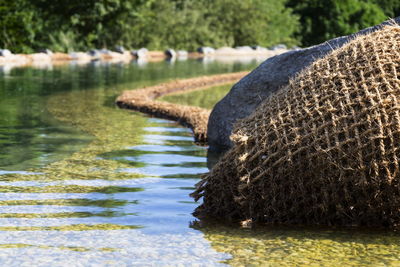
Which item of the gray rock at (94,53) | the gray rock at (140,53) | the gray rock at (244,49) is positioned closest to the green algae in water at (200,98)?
the gray rock at (94,53)

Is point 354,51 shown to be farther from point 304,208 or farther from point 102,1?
point 102,1

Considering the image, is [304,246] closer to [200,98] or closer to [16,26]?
[200,98]

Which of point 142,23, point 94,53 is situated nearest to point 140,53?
point 142,23

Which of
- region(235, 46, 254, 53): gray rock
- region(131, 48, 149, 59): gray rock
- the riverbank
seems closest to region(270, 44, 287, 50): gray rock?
the riverbank

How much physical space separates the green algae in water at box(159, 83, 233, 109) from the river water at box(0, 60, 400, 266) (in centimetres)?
393

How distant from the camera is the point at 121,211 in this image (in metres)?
6.43

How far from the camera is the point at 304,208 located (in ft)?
19.2

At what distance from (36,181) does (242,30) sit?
47425 mm

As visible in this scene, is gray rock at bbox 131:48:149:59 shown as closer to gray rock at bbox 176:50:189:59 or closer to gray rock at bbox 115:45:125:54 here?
gray rock at bbox 115:45:125:54

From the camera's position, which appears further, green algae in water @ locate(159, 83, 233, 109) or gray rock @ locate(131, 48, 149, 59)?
gray rock @ locate(131, 48, 149, 59)

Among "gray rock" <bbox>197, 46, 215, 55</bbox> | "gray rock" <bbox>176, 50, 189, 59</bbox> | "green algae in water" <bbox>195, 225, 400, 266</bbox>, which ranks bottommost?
"green algae in water" <bbox>195, 225, 400, 266</bbox>

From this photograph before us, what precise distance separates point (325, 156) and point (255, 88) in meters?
3.85

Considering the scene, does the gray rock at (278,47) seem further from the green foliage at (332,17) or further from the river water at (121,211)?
the river water at (121,211)

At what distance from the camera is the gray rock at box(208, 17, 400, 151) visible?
900 cm
